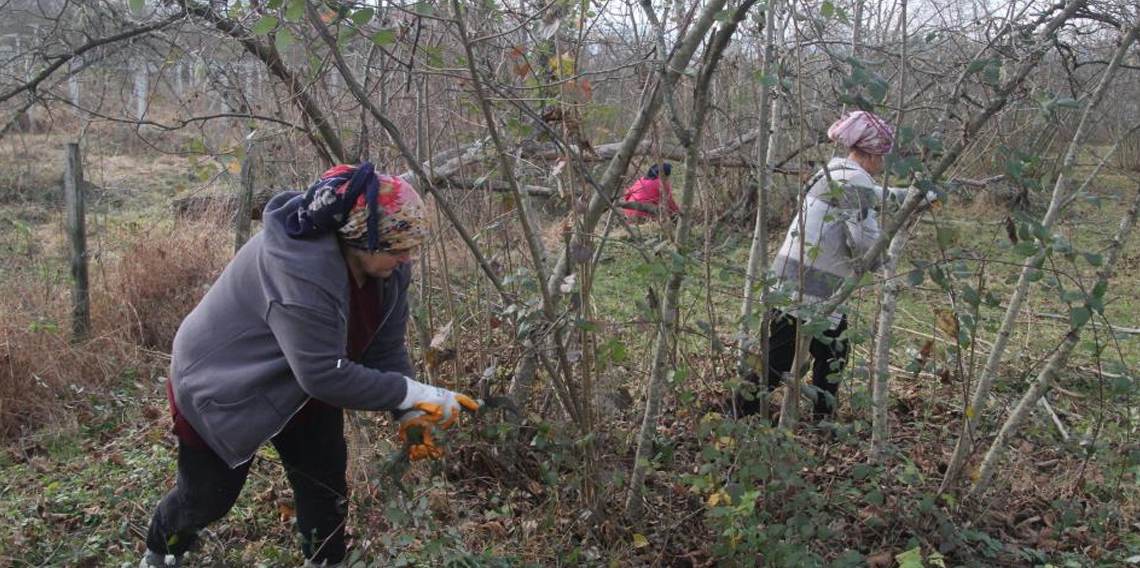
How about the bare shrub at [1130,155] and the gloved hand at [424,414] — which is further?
the bare shrub at [1130,155]

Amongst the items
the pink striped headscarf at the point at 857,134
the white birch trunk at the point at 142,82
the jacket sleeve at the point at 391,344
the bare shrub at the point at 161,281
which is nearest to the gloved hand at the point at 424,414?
the jacket sleeve at the point at 391,344

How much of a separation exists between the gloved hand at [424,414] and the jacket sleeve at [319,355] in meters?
0.13

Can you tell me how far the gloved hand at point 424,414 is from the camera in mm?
2285

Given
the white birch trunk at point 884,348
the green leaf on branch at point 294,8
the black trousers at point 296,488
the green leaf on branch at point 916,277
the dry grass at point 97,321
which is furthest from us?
the dry grass at point 97,321

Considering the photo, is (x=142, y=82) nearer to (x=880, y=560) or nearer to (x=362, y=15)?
(x=362, y=15)

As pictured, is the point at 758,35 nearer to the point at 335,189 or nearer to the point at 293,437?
the point at 335,189

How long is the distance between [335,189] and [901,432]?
2891 mm

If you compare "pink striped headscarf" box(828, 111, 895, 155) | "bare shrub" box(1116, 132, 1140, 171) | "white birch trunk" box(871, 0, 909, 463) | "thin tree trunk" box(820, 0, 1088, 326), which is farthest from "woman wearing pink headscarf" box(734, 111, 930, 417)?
"bare shrub" box(1116, 132, 1140, 171)

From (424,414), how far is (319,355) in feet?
1.12

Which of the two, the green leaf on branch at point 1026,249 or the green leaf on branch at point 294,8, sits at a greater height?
the green leaf on branch at point 294,8

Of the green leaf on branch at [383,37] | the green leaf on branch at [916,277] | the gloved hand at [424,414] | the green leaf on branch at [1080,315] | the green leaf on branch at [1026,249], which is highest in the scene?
the green leaf on branch at [383,37]

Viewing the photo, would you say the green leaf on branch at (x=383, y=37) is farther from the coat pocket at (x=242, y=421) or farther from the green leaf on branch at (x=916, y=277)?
the green leaf on branch at (x=916, y=277)

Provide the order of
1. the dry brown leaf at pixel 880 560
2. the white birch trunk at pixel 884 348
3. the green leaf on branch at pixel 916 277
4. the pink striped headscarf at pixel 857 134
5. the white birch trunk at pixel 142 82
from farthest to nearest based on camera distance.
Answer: the white birch trunk at pixel 142 82 < the pink striped headscarf at pixel 857 134 < the white birch trunk at pixel 884 348 < the dry brown leaf at pixel 880 560 < the green leaf on branch at pixel 916 277

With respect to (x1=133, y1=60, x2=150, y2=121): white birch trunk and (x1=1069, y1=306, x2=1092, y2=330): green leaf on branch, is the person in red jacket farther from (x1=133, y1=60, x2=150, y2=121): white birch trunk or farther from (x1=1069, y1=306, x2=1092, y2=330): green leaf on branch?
(x1=133, y1=60, x2=150, y2=121): white birch trunk
